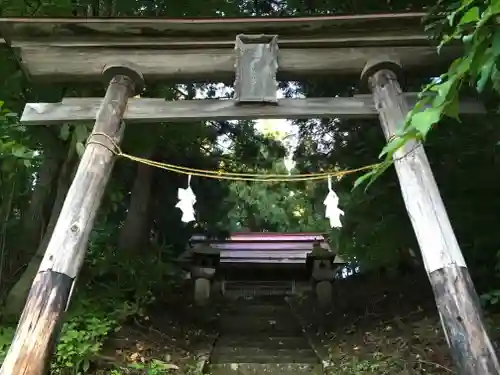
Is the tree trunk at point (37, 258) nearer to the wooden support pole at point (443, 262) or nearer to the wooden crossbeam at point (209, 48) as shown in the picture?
the wooden crossbeam at point (209, 48)

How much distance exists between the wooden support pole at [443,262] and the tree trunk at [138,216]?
5.10m

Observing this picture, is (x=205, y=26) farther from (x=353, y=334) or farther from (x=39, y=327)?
(x=353, y=334)

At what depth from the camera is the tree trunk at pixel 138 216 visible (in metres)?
8.53

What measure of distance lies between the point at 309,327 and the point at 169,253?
2592 millimetres

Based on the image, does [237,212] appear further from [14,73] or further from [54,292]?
[54,292]

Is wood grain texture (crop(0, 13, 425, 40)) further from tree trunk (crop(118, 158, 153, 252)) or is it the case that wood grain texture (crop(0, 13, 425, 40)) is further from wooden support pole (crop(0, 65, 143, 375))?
tree trunk (crop(118, 158, 153, 252))

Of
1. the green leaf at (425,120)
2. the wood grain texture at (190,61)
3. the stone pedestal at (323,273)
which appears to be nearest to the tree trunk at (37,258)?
the wood grain texture at (190,61)

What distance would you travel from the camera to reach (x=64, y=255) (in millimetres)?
3619

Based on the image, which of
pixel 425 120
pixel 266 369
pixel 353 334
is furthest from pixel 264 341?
pixel 425 120

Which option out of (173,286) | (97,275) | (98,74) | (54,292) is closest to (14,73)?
(98,74)

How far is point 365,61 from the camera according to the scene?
4.95 meters

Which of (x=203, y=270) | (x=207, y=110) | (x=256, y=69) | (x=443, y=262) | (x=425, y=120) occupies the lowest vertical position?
(x=425, y=120)

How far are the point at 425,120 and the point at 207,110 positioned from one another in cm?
274

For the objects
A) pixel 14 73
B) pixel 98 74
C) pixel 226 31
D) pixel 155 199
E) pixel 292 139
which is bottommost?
pixel 98 74
